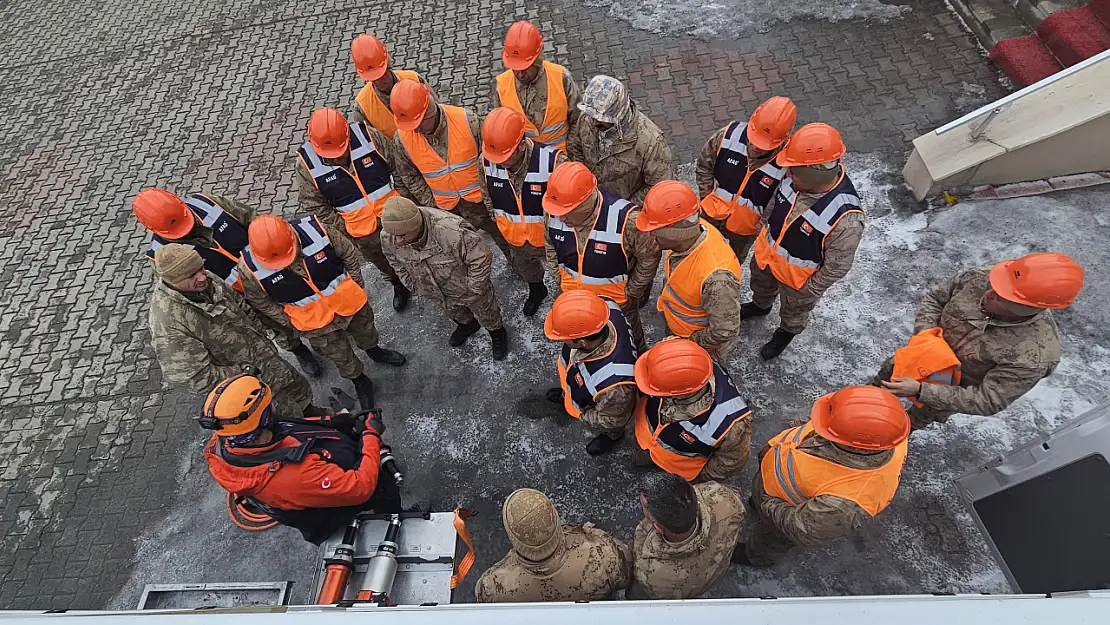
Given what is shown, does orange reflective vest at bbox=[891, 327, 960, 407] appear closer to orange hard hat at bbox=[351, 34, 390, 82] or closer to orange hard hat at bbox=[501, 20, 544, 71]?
orange hard hat at bbox=[501, 20, 544, 71]

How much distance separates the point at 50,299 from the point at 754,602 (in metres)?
8.16

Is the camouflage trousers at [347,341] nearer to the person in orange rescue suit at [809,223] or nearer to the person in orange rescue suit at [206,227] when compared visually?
the person in orange rescue suit at [206,227]

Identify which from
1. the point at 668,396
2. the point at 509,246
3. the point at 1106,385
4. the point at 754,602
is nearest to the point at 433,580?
the point at 668,396

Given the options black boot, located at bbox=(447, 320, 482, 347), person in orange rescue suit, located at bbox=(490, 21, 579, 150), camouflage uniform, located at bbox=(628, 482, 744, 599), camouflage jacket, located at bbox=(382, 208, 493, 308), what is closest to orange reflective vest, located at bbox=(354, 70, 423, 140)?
person in orange rescue suit, located at bbox=(490, 21, 579, 150)

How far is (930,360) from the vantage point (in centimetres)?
336

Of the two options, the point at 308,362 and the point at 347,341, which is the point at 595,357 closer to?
the point at 347,341

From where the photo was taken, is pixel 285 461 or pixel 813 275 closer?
pixel 285 461

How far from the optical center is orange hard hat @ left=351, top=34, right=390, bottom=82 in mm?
5141

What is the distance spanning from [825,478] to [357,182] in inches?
173

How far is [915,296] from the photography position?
497cm

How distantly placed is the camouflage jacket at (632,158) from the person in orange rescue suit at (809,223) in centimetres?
102

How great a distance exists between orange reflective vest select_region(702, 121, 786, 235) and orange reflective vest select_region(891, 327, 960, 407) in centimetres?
155

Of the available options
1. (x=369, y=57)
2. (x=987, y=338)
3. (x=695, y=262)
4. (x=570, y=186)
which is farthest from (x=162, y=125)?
(x=987, y=338)

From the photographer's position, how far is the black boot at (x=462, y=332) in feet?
17.4
